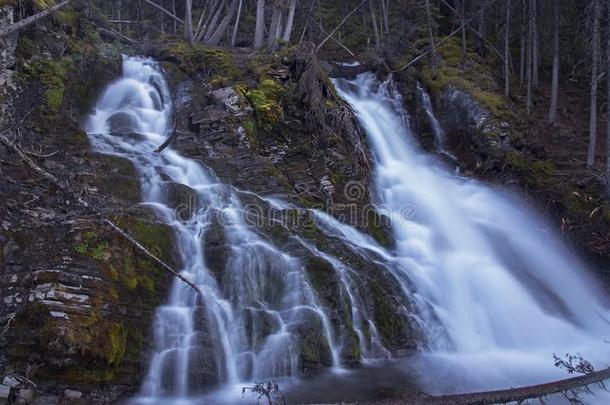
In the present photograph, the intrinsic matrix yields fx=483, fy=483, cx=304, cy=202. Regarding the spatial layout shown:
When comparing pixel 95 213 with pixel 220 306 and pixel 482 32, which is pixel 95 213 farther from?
pixel 482 32

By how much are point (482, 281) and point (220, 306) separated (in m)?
5.47

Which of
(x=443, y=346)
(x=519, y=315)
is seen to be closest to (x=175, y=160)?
(x=443, y=346)

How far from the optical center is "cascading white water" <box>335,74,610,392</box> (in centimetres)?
799

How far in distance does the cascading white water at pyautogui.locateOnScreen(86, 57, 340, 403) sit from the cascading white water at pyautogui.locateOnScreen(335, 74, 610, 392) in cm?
208

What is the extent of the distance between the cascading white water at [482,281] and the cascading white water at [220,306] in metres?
2.08

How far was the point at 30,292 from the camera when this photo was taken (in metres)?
6.49

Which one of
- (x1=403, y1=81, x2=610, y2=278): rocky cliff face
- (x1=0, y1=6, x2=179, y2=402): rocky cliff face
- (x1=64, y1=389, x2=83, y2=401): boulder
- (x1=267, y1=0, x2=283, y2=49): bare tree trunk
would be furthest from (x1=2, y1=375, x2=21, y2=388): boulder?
(x1=267, y1=0, x2=283, y2=49): bare tree trunk

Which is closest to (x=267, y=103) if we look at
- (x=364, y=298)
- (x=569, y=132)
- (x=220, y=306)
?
(x=364, y=298)

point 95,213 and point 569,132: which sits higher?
point 569,132

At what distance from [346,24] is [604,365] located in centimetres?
2490

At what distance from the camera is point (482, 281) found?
9977 millimetres

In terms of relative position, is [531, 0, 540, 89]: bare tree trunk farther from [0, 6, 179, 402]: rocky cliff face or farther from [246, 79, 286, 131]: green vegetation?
[0, 6, 179, 402]: rocky cliff face

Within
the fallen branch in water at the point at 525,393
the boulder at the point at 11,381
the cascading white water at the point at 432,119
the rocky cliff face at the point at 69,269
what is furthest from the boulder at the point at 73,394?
the cascading white water at the point at 432,119

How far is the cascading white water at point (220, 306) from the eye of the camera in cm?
694
